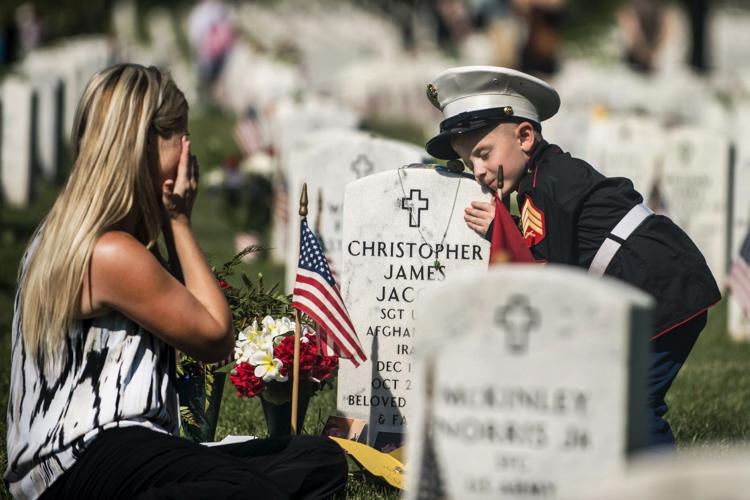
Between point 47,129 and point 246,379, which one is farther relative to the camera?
point 47,129

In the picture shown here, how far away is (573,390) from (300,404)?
101 inches

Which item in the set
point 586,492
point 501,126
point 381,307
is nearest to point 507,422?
point 586,492

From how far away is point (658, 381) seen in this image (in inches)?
204

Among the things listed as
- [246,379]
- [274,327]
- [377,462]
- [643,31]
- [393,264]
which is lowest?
[377,462]

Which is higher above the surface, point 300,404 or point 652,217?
point 652,217

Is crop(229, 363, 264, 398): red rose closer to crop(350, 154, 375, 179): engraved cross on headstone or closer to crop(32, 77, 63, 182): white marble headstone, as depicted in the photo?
crop(350, 154, 375, 179): engraved cross on headstone

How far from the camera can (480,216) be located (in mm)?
5832

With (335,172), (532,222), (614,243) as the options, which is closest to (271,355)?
(532,222)

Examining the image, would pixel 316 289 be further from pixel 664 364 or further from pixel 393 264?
pixel 664 364

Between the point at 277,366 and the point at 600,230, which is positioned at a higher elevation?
the point at 600,230

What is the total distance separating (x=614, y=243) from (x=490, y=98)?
2.67 ft

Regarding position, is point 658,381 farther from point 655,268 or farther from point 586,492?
point 586,492

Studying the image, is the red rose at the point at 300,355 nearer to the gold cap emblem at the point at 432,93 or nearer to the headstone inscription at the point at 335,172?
the gold cap emblem at the point at 432,93

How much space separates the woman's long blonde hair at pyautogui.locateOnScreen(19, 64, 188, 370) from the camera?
4254mm
